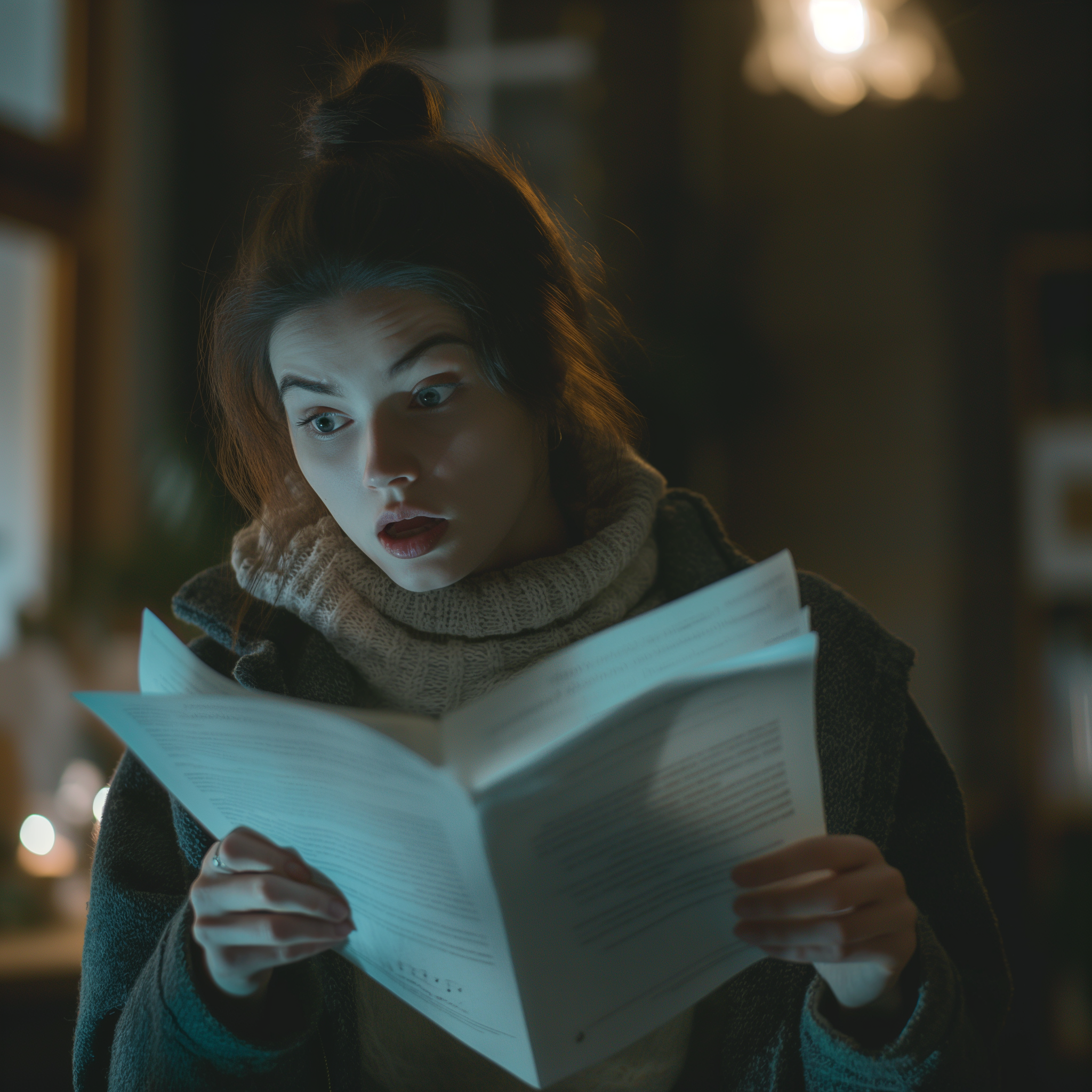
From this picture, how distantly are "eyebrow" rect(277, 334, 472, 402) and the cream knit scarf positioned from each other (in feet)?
0.45

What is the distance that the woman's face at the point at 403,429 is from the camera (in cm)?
66

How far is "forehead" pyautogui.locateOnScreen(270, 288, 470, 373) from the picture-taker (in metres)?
0.65

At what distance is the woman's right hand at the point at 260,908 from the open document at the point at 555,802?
0.05 ft

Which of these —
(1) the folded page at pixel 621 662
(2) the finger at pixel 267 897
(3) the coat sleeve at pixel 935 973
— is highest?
(1) the folded page at pixel 621 662

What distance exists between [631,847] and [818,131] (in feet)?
8.19

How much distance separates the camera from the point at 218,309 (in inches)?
31.2

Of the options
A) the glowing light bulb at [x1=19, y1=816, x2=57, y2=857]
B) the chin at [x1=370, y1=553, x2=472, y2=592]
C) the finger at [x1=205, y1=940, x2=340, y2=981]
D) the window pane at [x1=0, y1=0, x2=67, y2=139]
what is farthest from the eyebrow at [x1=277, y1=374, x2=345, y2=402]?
the window pane at [x1=0, y1=0, x2=67, y2=139]

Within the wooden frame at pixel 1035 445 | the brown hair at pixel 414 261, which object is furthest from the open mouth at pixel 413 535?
the wooden frame at pixel 1035 445

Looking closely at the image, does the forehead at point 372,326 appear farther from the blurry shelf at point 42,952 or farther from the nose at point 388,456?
the blurry shelf at point 42,952

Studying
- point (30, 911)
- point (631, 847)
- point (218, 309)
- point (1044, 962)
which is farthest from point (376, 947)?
point (1044, 962)

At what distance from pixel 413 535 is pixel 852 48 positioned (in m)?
1.40

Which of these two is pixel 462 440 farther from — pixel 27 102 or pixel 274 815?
pixel 27 102

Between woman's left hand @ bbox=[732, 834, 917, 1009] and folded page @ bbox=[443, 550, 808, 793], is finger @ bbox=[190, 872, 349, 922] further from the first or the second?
woman's left hand @ bbox=[732, 834, 917, 1009]

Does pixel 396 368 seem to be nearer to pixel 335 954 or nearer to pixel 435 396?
pixel 435 396
